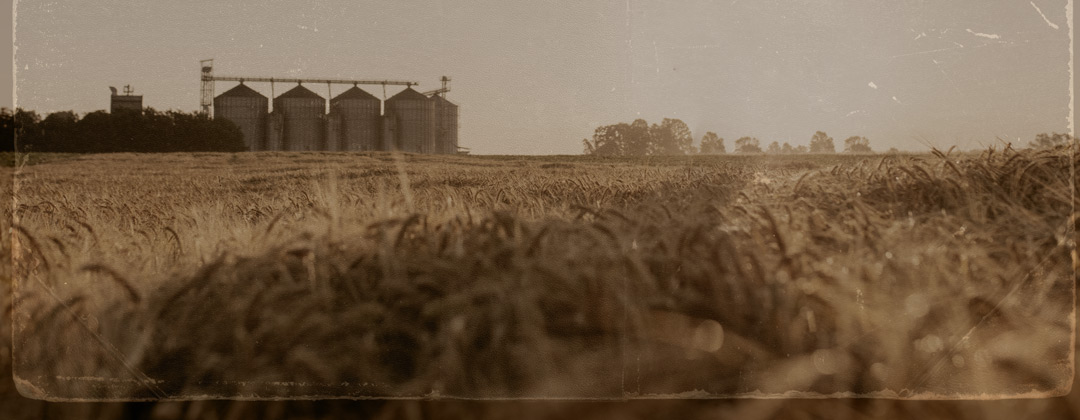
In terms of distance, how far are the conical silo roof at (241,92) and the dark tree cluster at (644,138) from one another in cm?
126

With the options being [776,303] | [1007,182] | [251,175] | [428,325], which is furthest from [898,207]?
[251,175]

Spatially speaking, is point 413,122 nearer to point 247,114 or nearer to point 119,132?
point 247,114

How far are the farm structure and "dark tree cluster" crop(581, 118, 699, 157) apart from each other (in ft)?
1.76

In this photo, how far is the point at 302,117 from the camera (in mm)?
2627

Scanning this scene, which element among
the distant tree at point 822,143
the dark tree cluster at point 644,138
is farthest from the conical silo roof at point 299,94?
the distant tree at point 822,143

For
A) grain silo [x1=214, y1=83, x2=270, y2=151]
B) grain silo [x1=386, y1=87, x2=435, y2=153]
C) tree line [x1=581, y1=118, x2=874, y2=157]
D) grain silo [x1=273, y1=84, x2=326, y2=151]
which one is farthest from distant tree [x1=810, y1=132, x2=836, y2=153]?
grain silo [x1=214, y1=83, x2=270, y2=151]

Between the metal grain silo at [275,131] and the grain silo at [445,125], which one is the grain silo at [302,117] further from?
the grain silo at [445,125]

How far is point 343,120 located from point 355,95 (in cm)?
25

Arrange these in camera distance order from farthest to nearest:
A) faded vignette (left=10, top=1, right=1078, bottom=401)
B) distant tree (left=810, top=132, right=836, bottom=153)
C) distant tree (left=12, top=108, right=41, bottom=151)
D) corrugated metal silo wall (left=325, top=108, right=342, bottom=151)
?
corrugated metal silo wall (left=325, top=108, right=342, bottom=151)
distant tree (left=810, top=132, right=836, bottom=153)
distant tree (left=12, top=108, right=41, bottom=151)
faded vignette (left=10, top=1, right=1078, bottom=401)

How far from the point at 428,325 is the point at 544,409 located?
310mm

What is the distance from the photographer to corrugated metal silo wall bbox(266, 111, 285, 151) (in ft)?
8.20

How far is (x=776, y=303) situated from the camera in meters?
1.27

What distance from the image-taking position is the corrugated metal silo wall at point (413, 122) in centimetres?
228

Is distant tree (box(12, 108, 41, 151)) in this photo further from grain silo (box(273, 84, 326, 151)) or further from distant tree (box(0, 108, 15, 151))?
grain silo (box(273, 84, 326, 151))
